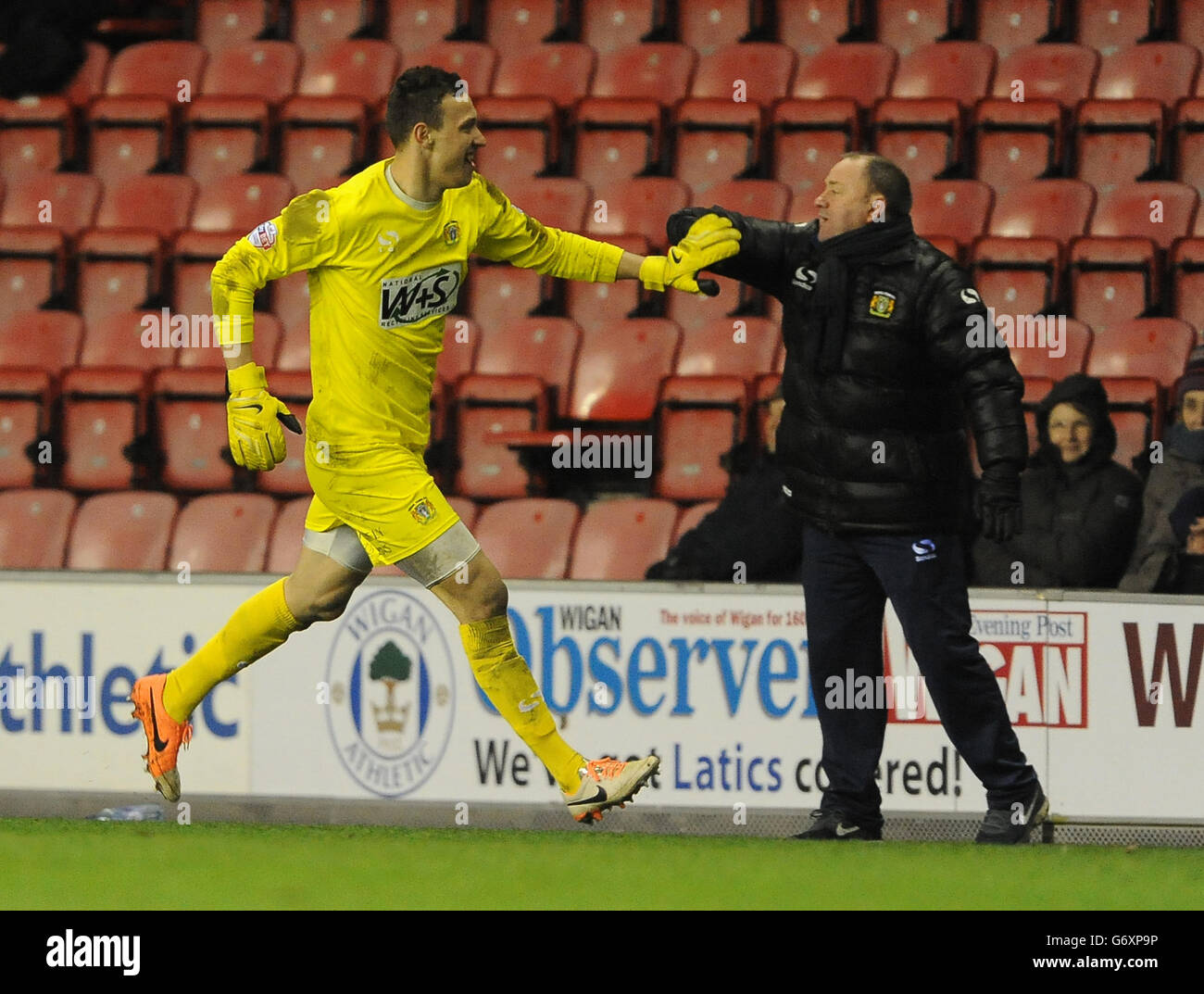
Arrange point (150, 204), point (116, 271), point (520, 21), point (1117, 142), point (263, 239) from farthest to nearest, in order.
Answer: point (520, 21)
point (150, 204)
point (1117, 142)
point (116, 271)
point (263, 239)

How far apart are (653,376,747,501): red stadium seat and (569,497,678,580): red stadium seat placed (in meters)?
0.45

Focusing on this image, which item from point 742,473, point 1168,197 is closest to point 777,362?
point 742,473

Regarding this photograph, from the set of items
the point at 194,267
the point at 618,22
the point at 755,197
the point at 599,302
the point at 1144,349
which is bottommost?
the point at 1144,349

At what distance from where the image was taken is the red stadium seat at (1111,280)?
31.8ft

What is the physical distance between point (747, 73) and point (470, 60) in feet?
5.38

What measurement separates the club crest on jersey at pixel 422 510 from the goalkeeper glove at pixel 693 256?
90 centimetres

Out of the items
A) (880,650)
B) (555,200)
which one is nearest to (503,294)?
(555,200)

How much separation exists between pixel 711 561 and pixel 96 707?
237cm

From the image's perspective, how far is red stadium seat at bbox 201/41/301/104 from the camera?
11.5m

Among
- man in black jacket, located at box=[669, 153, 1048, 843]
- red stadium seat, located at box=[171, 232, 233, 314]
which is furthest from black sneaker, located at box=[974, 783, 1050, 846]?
red stadium seat, located at box=[171, 232, 233, 314]

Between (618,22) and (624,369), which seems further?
(618,22)

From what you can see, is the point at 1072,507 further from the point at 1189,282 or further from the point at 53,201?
the point at 53,201

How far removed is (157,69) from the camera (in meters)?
11.7

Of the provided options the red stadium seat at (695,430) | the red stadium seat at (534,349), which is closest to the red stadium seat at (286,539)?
the red stadium seat at (534,349)
